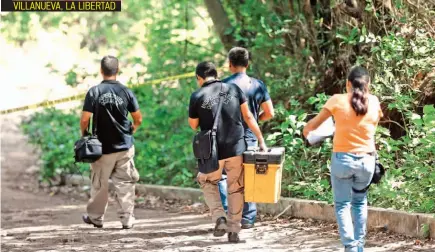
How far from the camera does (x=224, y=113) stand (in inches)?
331

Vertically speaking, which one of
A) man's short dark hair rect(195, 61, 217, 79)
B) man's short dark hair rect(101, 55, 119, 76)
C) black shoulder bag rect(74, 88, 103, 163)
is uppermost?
man's short dark hair rect(101, 55, 119, 76)

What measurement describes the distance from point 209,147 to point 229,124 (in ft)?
1.10

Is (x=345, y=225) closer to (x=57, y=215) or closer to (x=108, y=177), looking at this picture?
(x=108, y=177)

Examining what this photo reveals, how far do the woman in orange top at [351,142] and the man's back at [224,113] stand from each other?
1.40 metres

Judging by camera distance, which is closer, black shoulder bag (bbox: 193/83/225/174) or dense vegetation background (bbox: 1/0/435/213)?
black shoulder bag (bbox: 193/83/225/174)

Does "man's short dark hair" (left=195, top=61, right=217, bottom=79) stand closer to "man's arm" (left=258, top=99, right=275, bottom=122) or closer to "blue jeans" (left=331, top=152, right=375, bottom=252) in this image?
"man's arm" (left=258, top=99, right=275, bottom=122)

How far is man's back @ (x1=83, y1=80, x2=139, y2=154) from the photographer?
9.27 metres

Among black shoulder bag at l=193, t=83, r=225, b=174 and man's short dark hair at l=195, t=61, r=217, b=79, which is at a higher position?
man's short dark hair at l=195, t=61, r=217, b=79

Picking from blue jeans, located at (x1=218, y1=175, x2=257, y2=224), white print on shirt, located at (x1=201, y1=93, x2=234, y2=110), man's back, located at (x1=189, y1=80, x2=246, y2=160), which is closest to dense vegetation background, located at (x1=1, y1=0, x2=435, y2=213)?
blue jeans, located at (x1=218, y1=175, x2=257, y2=224)

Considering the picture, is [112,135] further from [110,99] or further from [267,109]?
[267,109]

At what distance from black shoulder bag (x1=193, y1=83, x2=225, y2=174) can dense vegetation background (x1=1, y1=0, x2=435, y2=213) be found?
1878 mm

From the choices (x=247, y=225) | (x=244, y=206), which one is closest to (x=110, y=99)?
(x=244, y=206)

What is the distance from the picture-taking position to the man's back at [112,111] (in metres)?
9.27

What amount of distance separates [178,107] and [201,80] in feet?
21.0
